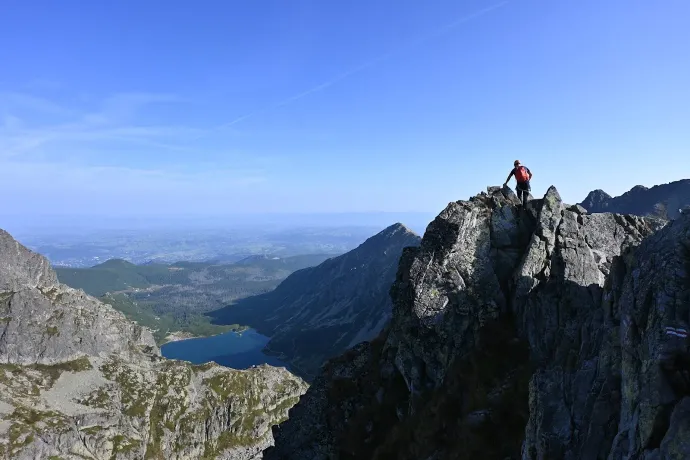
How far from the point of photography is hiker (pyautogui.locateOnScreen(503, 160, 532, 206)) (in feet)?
143

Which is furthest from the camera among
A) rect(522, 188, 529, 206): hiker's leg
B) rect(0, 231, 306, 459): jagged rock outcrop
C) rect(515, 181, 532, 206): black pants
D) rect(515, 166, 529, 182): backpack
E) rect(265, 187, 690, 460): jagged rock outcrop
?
rect(0, 231, 306, 459): jagged rock outcrop

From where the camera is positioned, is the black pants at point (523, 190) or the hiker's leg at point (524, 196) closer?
the black pants at point (523, 190)

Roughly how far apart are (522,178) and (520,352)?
19.0 metres

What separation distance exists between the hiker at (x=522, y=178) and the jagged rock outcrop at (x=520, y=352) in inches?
67.2

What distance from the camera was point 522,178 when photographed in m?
43.7

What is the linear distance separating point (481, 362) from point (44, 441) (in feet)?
583

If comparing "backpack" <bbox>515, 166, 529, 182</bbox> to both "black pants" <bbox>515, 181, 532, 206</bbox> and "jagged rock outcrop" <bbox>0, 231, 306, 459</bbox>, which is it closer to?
"black pants" <bbox>515, 181, 532, 206</bbox>

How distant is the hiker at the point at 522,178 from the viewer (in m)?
43.5

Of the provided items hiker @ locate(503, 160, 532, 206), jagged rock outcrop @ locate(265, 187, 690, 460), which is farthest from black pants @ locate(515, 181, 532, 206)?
jagged rock outcrop @ locate(265, 187, 690, 460)

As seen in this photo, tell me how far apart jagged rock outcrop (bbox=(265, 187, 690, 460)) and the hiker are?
1707mm

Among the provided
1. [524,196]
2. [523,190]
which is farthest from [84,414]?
[523,190]

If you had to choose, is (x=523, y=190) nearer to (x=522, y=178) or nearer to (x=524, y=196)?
(x=524, y=196)

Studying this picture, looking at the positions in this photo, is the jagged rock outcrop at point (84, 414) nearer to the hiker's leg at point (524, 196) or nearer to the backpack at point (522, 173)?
the hiker's leg at point (524, 196)

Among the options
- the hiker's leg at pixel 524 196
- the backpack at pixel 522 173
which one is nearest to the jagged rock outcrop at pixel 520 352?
the hiker's leg at pixel 524 196
